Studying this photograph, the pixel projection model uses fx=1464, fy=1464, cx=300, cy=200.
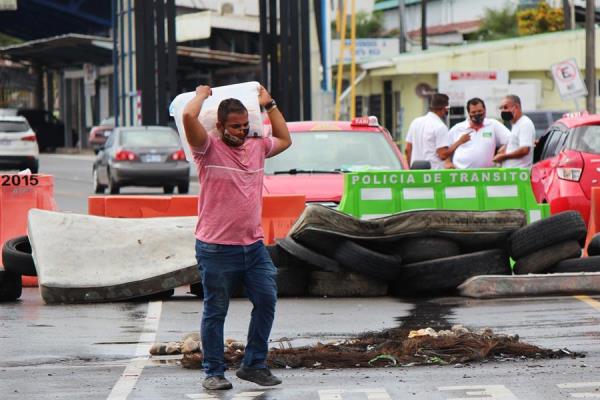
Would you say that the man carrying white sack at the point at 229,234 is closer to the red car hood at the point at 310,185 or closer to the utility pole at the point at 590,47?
the red car hood at the point at 310,185

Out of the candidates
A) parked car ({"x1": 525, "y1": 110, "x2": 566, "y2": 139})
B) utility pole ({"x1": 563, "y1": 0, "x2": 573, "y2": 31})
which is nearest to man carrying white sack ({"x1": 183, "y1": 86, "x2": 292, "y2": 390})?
→ parked car ({"x1": 525, "y1": 110, "x2": 566, "y2": 139})

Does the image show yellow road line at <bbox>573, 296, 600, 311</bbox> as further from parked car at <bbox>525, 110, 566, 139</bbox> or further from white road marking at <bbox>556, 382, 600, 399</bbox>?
parked car at <bbox>525, 110, 566, 139</bbox>

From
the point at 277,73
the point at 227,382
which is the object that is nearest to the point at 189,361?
the point at 227,382

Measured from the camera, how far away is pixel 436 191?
14.0m

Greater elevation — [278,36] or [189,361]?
[278,36]

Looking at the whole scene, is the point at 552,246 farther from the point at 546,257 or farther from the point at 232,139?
the point at 232,139

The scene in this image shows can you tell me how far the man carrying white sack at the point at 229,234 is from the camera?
822cm

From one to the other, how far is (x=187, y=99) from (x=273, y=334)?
2.46 meters

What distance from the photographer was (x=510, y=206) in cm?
1410

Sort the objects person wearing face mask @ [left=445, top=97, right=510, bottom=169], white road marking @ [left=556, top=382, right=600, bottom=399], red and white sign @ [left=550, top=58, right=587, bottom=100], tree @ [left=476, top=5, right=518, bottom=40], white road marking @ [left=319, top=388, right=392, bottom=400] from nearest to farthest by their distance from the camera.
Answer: white road marking @ [left=556, top=382, right=600, bottom=399], white road marking @ [left=319, top=388, right=392, bottom=400], person wearing face mask @ [left=445, top=97, right=510, bottom=169], red and white sign @ [left=550, top=58, right=587, bottom=100], tree @ [left=476, top=5, right=518, bottom=40]

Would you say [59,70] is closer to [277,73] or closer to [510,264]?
[277,73]

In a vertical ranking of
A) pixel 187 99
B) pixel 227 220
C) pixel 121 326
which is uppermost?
pixel 187 99

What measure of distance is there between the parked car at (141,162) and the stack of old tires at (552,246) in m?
21.2

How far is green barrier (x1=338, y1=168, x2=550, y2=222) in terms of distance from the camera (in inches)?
544
